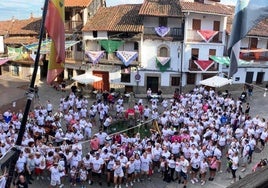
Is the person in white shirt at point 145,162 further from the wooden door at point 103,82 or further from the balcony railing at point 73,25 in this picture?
the balcony railing at point 73,25

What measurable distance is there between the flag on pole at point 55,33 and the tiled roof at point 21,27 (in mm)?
34092

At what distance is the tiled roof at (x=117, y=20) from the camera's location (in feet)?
108

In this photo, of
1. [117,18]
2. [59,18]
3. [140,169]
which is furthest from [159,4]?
[59,18]

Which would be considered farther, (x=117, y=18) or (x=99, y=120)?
(x=117, y=18)

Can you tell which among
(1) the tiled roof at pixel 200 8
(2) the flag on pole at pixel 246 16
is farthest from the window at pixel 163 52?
(2) the flag on pole at pixel 246 16

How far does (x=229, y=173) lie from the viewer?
15516mm

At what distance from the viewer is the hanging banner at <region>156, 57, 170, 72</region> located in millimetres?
32000

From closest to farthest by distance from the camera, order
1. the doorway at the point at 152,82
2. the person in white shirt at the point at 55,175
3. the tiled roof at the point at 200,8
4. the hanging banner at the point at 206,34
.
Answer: the person in white shirt at the point at 55,175 < the tiled roof at the point at 200,8 < the hanging banner at the point at 206,34 < the doorway at the point at 152,82

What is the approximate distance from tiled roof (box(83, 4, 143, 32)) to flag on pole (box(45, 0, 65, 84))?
2444cm

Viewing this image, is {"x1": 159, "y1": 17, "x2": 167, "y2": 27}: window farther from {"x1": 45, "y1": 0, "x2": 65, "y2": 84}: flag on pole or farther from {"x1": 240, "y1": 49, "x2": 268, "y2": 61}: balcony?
{"x1": 45, "y1": 0, "x2": 65, "y2": 84}: flag on pole

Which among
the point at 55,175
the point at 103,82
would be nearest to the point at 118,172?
the point at 55,175

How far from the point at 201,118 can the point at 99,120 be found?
709 cm

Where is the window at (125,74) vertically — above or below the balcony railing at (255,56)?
below

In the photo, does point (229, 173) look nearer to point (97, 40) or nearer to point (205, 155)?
point (205, 155)
